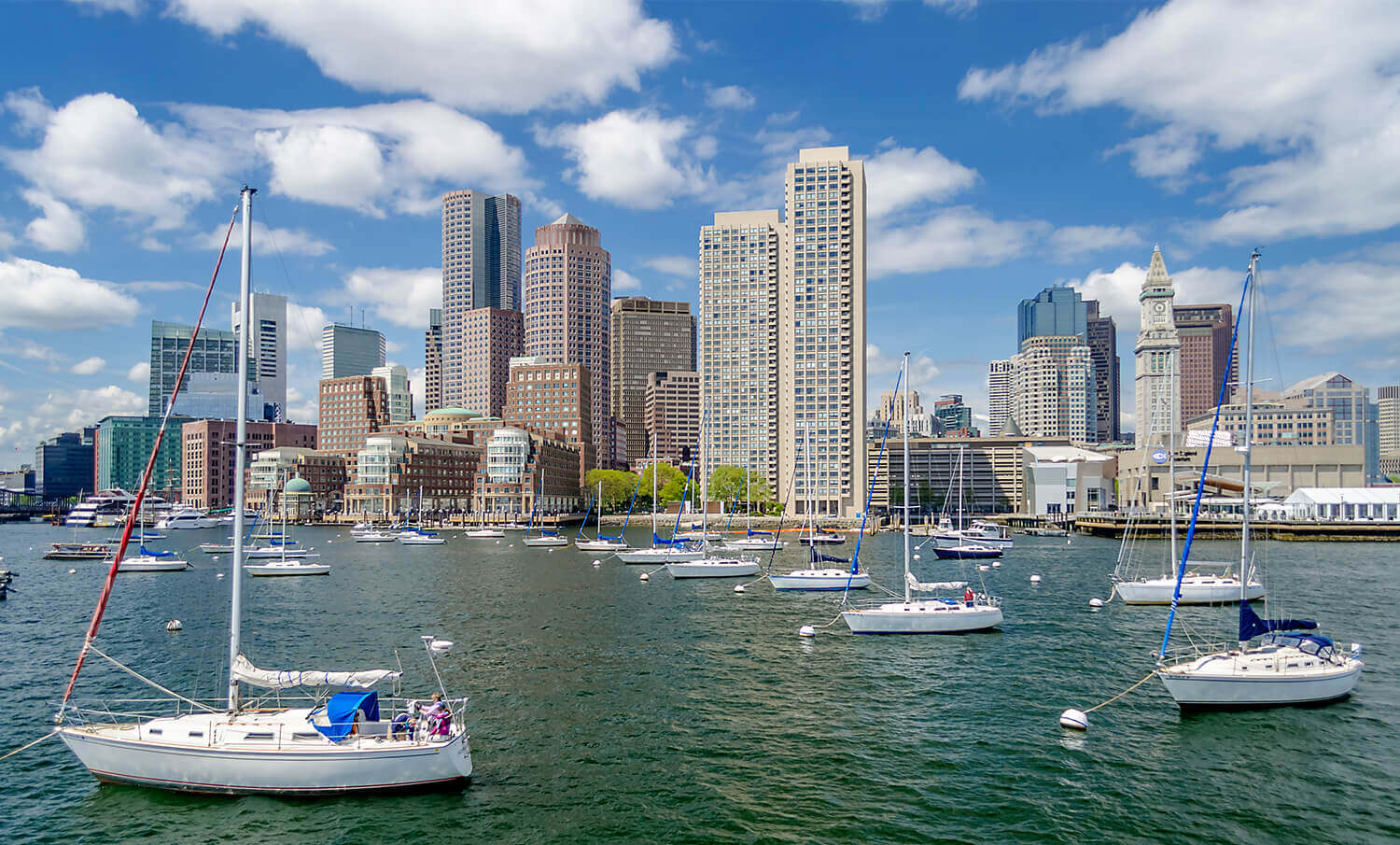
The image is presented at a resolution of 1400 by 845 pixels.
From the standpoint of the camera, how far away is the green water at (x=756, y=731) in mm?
26438

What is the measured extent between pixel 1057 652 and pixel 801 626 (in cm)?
1709

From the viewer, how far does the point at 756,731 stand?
3550cm

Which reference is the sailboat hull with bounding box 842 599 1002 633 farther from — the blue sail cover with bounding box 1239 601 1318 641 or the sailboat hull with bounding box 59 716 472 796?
the sailboat hull with bounding box 59 716 472 796

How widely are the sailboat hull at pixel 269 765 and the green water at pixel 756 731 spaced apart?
691 millimetres

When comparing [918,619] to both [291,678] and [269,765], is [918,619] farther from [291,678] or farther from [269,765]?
[269,765]

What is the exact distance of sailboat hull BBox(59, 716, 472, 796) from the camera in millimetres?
26812

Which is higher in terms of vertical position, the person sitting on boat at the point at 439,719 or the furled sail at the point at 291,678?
the furled sail at the point at 291,678

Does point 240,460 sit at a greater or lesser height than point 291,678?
greater

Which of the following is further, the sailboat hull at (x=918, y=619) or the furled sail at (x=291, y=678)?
the sailboat hull at (x=918, y=619)

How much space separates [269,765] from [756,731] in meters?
19.3

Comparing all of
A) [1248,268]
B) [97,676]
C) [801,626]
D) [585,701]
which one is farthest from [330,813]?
[1248,268]

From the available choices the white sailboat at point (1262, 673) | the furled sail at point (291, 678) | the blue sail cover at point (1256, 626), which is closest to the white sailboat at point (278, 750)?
Result: the furled sail at point (291, 678)

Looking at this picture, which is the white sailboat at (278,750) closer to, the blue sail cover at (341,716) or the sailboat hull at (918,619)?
the blue sail cover at (341,716)

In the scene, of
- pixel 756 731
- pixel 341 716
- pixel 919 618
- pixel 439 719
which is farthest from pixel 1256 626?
pixel 341 716
